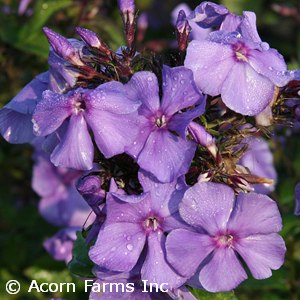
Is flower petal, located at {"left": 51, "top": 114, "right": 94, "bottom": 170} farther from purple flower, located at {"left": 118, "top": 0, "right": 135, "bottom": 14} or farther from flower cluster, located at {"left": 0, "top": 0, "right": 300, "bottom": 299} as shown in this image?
purple flower, located at {"left": 118, "top": 0, "right": 135, "bottom": 14}

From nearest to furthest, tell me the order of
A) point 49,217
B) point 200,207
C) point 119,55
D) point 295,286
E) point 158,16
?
point 200,207, point 119,55, point 295,286, point 49,217, point 158,16

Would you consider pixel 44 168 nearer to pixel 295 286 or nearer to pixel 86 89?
pixel 295 286

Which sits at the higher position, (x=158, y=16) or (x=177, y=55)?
(x=177, y=55)

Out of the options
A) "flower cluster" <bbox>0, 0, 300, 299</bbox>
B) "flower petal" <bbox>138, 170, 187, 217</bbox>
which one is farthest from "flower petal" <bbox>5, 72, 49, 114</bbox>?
"flower petal" <bbox>138, 170, 187, 217</bbox>

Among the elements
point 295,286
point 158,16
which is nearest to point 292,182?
point 295,286

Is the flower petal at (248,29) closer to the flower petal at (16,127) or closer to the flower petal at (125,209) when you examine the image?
the flower petal at (125,209)

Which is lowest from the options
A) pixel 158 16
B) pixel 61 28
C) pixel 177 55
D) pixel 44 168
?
pixel 158 16
